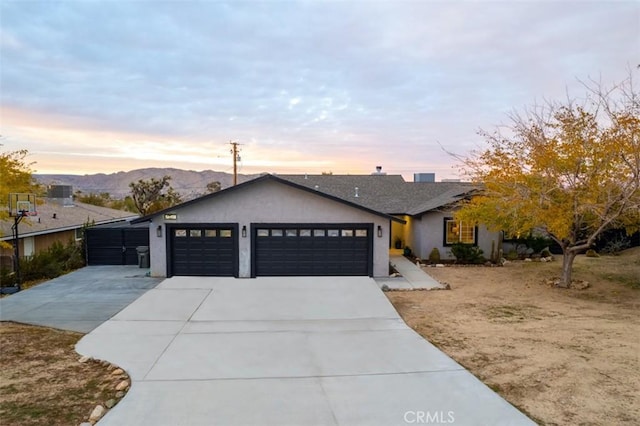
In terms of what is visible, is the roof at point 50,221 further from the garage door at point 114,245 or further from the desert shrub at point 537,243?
the desert shrub at point 537,243

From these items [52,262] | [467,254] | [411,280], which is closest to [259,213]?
[411,280]

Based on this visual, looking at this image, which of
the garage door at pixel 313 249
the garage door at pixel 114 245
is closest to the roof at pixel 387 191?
the garage door at pixel 313 249

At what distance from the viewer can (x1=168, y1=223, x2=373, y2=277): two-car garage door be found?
1541 centimetres

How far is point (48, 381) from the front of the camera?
654cm

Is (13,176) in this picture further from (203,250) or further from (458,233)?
(458,233)

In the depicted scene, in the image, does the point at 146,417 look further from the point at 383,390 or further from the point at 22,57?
the point at 22,57

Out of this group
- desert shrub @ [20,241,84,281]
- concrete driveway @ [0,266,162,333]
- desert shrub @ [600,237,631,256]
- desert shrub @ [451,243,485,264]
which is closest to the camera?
concrete driveway @ [0,266,162,333]

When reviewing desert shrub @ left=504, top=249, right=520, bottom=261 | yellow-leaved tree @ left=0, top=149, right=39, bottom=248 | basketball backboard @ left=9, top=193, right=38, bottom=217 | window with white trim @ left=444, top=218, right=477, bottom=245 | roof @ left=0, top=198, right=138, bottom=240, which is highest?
yellow-leaved tree @ left=0, top=149, right=39, bottom=248

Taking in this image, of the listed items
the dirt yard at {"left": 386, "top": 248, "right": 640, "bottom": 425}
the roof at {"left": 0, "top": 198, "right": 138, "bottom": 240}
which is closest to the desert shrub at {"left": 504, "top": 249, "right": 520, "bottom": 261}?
the dirt yard at {"left": 386, "top": 248, "right": 640, "bottom": 425}

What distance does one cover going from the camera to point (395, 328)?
31.5 ft

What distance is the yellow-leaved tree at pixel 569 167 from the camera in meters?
12.3

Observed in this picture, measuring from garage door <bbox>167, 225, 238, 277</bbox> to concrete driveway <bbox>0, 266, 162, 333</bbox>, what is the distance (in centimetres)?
122

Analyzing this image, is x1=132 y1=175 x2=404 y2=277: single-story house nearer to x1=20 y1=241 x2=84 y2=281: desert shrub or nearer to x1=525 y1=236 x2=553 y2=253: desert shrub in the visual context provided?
x1=20 y1=241 x2=84 y2=281: desert shrub

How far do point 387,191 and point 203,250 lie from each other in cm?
1418
